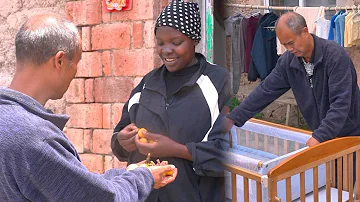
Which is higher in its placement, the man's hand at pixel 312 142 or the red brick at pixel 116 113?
the red brick at pixel 116 113

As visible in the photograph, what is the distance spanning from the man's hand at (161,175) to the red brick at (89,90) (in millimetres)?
889

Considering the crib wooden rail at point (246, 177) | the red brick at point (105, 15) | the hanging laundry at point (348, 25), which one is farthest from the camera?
the hanging laundry at point (348, 25)

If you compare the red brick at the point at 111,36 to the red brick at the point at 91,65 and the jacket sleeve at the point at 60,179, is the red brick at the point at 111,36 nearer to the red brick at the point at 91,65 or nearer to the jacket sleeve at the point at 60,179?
the red brick at the point at 91,65

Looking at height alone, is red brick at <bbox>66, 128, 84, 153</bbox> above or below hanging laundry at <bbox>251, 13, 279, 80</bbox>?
below

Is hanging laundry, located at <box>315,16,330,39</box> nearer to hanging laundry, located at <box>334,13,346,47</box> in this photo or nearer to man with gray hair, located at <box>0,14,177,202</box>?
hanging laundry, located at <box>334,13,346,47</box>

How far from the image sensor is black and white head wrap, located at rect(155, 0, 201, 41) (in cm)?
106

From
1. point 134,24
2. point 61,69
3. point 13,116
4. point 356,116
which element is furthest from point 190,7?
point 356,116

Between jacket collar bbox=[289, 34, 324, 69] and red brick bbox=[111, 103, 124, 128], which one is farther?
red brick bbox=[111, 103, 124, 128]

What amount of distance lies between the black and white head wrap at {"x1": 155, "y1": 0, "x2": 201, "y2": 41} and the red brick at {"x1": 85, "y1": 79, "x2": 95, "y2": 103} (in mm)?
816

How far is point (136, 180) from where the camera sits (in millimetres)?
978

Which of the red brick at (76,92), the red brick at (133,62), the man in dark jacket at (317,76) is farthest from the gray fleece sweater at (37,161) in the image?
the red brick at (76,92)

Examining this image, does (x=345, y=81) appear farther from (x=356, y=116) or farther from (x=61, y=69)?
(x=61, y=69)

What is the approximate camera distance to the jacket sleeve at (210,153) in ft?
3.26

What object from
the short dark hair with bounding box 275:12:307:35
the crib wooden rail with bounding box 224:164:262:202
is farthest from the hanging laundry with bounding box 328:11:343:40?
the crib wooden rail with bounding box 224:164:262:202
